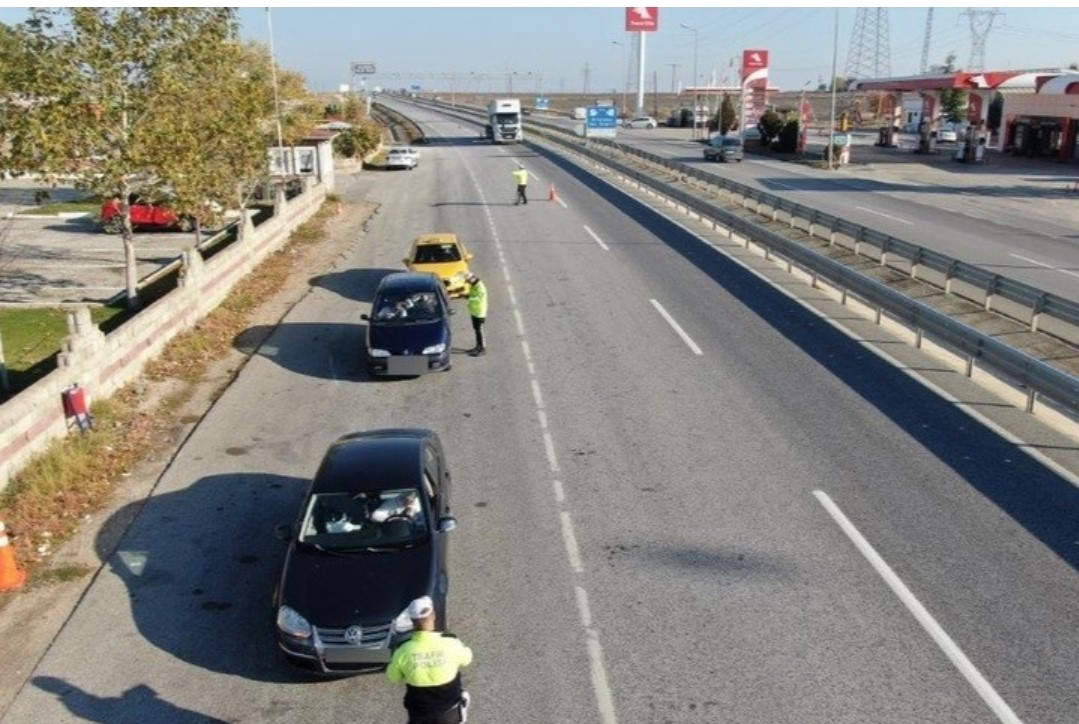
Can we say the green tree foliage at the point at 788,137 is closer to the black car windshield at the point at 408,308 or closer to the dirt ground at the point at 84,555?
the black car windshield at the point at 408,308

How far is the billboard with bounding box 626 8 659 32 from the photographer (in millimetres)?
127312

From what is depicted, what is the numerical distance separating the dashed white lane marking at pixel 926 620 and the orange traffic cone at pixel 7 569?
29.3ft

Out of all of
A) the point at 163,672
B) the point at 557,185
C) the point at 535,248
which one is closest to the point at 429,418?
the point at 163,672

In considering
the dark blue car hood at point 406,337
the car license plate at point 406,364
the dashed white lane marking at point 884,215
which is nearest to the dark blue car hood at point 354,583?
the car license plate at point 406,364

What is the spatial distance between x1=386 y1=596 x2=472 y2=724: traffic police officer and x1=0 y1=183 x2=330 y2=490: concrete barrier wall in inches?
292

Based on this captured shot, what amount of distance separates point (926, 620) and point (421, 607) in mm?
4662

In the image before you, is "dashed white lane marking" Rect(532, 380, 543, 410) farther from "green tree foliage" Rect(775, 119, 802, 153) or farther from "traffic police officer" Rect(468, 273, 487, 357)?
"green tree foliage" Rect(775, 119, 802, 153)

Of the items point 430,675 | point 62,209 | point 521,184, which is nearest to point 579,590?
point 430,675

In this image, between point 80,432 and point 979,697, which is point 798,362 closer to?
point 979,697

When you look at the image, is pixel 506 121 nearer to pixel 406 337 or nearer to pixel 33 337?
pixel 33 337

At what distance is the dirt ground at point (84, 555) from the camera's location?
28.1 ft

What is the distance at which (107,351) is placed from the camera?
583 inches

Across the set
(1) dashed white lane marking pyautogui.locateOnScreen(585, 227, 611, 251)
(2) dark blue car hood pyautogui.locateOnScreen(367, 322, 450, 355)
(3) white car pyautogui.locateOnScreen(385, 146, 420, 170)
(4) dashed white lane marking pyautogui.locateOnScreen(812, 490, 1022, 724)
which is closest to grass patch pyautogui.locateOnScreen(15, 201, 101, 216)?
(1) dashed white lane marking pyautogui.locateOnScreen(585, 227, 611, 251)

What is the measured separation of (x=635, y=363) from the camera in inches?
658
